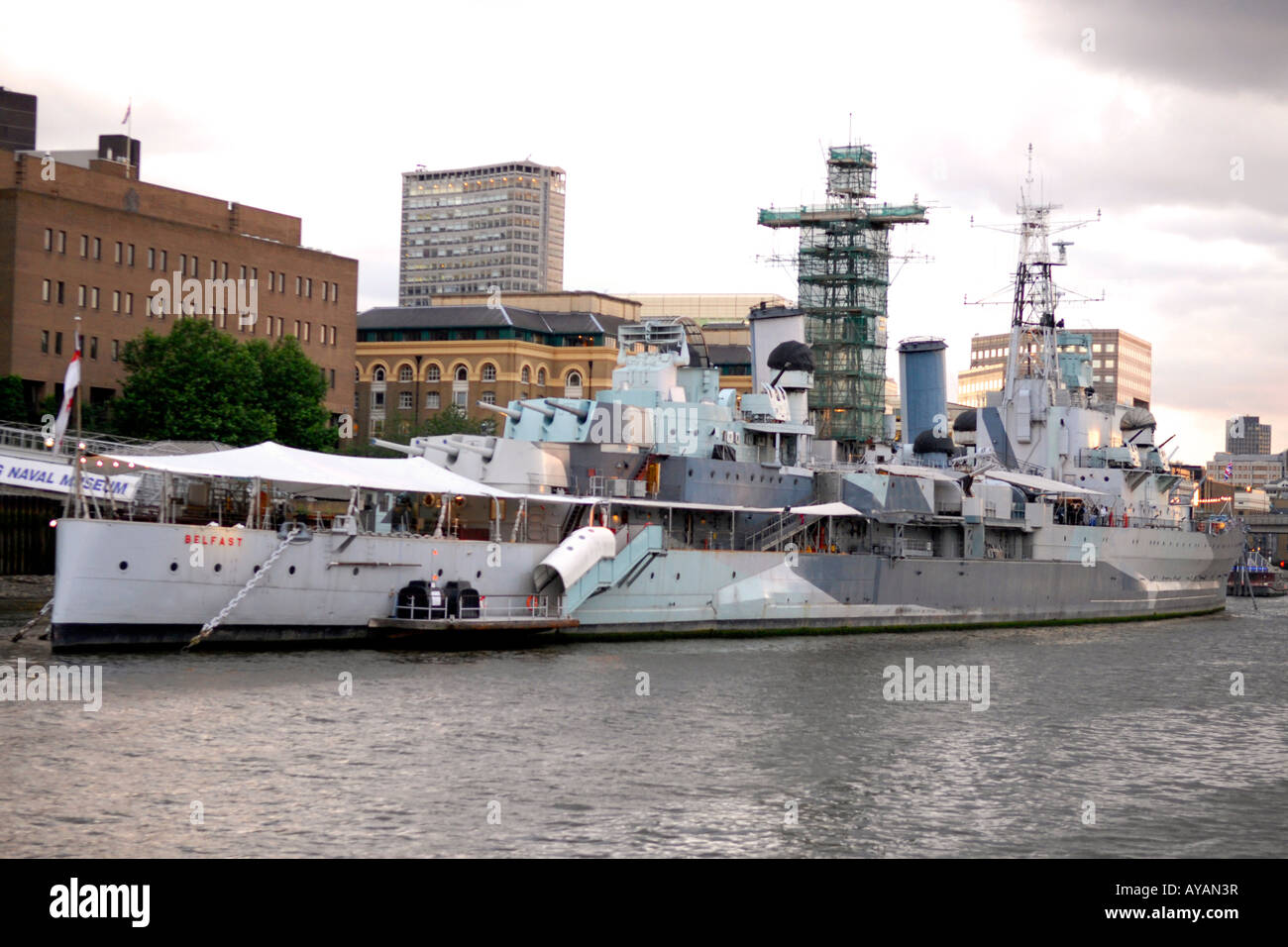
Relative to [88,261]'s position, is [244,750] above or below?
below

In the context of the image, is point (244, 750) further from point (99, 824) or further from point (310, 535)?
point (310, 535)

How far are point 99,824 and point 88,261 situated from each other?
54.9 meters

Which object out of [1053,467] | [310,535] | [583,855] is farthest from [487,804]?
[1053,467]

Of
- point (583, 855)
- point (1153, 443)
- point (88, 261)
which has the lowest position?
point (583, 855)

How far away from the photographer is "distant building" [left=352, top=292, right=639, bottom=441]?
102 metres

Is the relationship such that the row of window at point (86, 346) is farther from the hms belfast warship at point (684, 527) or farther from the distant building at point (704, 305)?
the distant building at point (704, 305)

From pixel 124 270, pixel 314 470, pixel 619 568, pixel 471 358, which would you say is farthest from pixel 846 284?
pixel 314 470

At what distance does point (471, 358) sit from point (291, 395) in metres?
37.8

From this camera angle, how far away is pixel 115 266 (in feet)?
225

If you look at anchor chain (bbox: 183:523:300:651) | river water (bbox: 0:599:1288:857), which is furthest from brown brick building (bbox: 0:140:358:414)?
anchor chain (bbox: 183:523:300:651)

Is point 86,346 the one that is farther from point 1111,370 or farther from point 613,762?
point 1111,370

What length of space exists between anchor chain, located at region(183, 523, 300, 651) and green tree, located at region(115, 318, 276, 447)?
2723 centimetres
